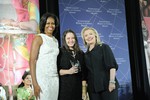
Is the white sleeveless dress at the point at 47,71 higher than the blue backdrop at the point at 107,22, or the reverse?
the blue backdrop at the point at 107,22

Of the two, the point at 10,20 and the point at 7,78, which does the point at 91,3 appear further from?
the point at 7,78

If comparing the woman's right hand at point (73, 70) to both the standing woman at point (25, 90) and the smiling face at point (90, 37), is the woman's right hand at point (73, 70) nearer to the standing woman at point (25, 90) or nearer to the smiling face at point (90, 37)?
the smiling face at point (90, 37)

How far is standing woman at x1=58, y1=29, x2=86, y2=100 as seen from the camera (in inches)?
101

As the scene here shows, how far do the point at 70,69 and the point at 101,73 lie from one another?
1.20 ft

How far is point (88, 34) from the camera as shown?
2.88 metres

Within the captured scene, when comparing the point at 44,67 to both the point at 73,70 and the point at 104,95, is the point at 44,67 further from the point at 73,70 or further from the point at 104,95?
the point at 104,95

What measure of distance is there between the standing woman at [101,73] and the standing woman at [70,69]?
0.11m

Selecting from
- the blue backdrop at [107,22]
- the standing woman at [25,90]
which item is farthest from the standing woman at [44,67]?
the blue backdrop at [107,22]

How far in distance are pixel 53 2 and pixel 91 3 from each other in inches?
24.2

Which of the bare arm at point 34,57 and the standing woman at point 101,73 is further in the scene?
the standing woman at point 101,73

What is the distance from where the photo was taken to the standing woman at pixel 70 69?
2.58m

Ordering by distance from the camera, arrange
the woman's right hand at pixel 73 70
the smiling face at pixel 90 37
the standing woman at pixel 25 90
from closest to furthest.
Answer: the woman's right hand at pixel 73 70 → the smiling face at pixel 90 37 → the standing woman at pixel 25 90

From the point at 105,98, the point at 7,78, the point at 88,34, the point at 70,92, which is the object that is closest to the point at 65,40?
the point at 88,34

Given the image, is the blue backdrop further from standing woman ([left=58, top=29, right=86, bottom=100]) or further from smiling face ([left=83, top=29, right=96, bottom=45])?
standing woman ([left=58, top=29, right=86, bottom=100])
